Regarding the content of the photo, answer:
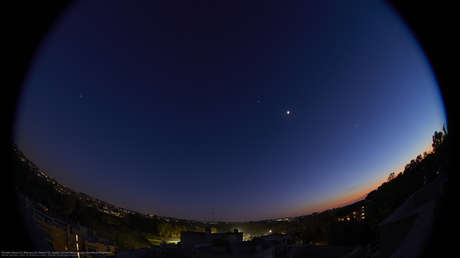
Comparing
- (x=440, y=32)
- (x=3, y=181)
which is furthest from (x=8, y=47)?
(x=440, y=32)

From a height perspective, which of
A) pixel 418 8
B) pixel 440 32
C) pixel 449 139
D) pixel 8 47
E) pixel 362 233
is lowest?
pixel 362 233

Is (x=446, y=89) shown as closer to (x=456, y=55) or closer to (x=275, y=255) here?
(x=456, y=55)

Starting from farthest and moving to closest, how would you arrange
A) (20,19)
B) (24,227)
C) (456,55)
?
(24,227) → (20,19) → (456,55)

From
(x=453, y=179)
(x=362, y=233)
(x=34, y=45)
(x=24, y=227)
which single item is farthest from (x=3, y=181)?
(x=362, y=233)

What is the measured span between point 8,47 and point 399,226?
10529 mm

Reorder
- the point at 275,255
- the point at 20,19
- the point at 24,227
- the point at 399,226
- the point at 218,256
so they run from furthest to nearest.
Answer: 1. the point at 218,256
2. the point at 275,255
3. the point at 399,226
4. the point at 24,227
5. the point at 20,19

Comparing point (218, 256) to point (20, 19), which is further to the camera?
point (218, 256)

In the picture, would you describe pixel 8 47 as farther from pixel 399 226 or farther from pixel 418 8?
pixel 399 226

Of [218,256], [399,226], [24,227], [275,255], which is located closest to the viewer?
[24,227]

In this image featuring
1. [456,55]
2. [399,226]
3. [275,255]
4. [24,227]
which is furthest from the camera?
[275,255]

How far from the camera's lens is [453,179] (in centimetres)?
267

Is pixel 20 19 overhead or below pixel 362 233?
overhead

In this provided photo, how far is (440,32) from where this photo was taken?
2684mm

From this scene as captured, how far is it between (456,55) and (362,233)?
19.9 m
